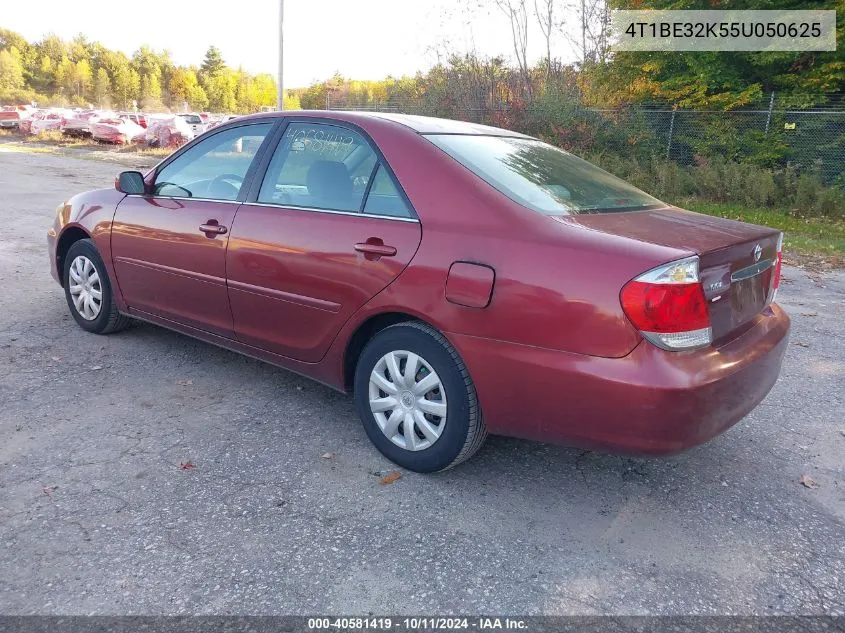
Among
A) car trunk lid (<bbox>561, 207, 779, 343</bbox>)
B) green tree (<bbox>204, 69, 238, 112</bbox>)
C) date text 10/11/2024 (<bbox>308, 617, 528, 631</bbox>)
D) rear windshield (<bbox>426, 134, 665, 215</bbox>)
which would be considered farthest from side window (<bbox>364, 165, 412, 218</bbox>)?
green tree (<bbox>204, 69, 238, 112</bbox>)

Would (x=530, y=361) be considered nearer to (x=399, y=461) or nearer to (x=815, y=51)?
(x=399, y=461)

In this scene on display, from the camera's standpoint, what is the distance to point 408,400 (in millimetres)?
3158

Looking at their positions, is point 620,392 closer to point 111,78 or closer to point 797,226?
point 797,226

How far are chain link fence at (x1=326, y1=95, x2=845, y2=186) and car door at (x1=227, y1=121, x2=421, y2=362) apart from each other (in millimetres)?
13777

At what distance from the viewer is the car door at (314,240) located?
321 cm

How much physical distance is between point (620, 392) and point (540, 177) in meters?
1.29

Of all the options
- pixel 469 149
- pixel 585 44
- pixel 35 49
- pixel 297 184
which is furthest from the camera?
pixel 35 49

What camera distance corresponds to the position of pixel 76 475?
3.09 meters

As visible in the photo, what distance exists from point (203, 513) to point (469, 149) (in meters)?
2.10

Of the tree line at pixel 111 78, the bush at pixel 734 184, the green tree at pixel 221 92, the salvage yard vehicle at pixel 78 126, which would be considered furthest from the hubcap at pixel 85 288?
the green tree at pixel 221 92

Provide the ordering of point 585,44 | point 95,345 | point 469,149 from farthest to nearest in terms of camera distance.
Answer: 1. point 585,44
2. point 95,345
3. point 469,149

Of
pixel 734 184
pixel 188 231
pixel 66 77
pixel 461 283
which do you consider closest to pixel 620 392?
pixel 461 283

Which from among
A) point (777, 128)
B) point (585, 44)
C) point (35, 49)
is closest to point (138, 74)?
point (35, 49)

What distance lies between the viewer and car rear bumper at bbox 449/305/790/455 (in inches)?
99.6
